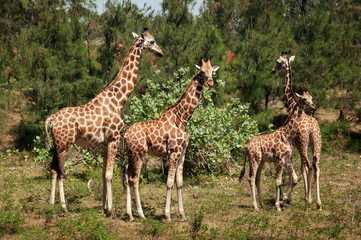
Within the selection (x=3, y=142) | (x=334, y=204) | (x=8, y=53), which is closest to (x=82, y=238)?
(x=334, y=204)

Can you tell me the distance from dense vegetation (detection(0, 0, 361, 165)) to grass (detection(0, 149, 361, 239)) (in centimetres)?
188

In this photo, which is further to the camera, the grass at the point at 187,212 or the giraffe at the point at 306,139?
the giraffe at the point at 306,139

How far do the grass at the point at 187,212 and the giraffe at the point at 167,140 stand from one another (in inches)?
29.3

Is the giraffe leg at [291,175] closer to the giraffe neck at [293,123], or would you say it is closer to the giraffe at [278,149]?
the giraffe at [278,149]

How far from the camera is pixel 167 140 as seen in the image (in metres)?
8.20

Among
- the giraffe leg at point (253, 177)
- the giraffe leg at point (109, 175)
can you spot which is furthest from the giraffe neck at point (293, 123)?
the giraffe leg at point (109, 175)

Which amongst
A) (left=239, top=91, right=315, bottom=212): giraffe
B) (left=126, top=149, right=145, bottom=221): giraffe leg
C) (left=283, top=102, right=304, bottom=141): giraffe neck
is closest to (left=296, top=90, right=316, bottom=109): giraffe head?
(left=239, top=91, right=315, bottom=212): giraffe

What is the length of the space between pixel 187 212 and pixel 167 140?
78.7 inches

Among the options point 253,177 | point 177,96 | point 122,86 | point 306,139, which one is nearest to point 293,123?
point 306,139

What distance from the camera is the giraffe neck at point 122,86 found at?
8.32 meters

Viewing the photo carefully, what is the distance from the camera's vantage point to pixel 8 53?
65.0 ft

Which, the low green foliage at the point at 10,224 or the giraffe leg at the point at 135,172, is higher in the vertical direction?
the giraffe leg at the point at 135,172

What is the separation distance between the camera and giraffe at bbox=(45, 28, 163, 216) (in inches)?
302

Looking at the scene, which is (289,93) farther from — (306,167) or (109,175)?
(109,175)
